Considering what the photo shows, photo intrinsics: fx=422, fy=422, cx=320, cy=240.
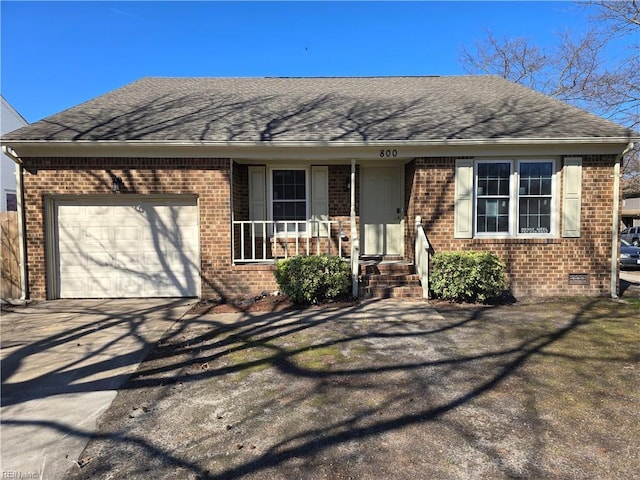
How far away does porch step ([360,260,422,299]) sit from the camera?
8.35 m

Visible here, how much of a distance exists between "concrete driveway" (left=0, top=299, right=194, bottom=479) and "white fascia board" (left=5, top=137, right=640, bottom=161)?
10.1 ft

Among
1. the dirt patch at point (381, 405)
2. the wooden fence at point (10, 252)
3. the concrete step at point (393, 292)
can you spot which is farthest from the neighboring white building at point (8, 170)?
the dirt patch at point (381, 405)

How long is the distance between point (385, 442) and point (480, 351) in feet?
8.40

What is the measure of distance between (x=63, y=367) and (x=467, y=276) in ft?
21.1

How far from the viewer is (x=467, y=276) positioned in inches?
305

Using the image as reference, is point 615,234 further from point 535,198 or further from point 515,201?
point 515,201

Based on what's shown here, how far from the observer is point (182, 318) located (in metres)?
7.25

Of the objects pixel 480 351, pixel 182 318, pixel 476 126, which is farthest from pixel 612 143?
pixel 182 318

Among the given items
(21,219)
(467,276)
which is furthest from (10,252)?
(467,276)

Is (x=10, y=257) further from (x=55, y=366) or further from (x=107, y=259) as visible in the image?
(x=55, y=366)

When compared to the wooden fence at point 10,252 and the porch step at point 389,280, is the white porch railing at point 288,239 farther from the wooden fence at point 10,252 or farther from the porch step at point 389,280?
the wooden fence at point 10,252

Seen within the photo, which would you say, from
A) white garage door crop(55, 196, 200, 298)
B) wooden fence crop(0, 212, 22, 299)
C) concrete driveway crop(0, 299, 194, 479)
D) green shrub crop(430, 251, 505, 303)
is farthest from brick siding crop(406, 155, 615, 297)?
wooden fence crop(0, 212, 22, 299)

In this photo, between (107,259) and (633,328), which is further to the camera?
(107,259)

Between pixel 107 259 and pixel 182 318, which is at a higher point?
pixel 107 259
